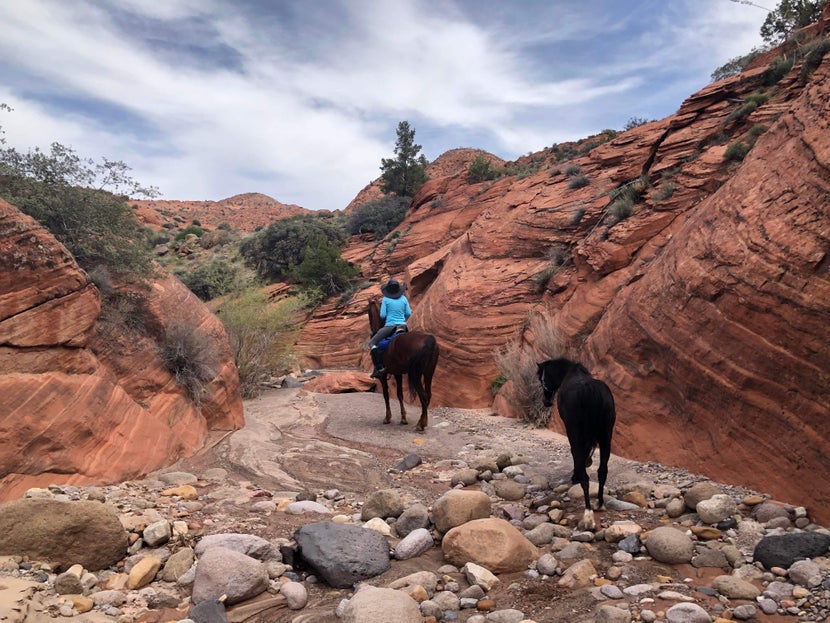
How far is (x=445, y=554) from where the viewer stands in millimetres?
4789

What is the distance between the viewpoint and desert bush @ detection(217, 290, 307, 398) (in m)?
14.8

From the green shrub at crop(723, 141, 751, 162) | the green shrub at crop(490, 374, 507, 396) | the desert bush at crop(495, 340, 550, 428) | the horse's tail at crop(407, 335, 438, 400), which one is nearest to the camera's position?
the green shrub at crop(723, 141, 751, 162)

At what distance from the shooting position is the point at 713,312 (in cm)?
692

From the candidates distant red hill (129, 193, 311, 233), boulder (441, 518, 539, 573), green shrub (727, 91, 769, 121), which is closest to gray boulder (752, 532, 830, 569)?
boulder (441, 518, 539, 573)

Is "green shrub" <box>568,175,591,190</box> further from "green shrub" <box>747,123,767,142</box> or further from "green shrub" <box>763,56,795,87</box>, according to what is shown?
"green shrub" <box>747,123,767,142</box>

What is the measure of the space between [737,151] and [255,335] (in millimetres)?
12156

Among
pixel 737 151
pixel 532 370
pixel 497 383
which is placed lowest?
pixel 497 383

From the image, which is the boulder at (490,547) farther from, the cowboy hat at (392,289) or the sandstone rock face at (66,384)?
the cowboy hat at (392,289)

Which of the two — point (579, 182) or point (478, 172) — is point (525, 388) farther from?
point (478, 172)

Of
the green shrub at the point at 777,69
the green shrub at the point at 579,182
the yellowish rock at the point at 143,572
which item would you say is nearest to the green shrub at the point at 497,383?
the green shrub at the point at 579,182

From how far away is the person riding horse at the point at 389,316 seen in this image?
11.3 metres

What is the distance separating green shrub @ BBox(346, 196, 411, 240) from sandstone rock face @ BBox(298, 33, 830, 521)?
20.8 m

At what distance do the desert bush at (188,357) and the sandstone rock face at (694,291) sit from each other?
20.9 ft

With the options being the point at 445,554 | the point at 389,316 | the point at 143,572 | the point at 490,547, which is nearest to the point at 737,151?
the point at 389,316
